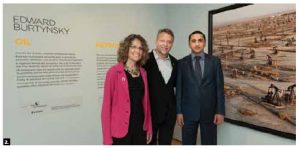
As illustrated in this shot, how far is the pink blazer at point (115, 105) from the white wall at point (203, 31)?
135cm

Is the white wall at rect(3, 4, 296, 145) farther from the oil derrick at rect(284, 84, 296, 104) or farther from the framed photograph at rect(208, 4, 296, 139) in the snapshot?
the oil derrick at rect(284, 84, 296, 104)

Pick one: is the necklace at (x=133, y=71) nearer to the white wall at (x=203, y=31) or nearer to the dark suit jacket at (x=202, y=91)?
the dark suit jacket at (x=202, y=91)

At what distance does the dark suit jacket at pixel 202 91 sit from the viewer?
75.0 inches

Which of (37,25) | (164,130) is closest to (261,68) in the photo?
(164,130)

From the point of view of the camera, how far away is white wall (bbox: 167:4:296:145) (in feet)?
7.24

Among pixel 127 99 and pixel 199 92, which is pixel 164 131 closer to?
pixel 199 92

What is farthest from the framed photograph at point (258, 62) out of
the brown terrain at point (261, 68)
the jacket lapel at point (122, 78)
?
the jacket lapel at point (122, 78)

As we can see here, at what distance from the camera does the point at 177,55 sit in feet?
10.4

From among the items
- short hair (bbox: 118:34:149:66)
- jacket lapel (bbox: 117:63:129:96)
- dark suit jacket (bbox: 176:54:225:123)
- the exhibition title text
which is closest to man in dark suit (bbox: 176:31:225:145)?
dark suit jacket (bbox: 176:54:225:123)

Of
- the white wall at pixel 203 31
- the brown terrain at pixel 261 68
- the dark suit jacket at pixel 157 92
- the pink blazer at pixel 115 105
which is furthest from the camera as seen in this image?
the white wall at pixel 203 31

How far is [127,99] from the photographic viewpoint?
1563 mm

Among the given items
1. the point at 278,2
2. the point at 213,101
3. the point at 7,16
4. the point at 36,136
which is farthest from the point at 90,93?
the point at 278,2

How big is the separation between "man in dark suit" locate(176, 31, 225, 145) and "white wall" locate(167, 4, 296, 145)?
1.80 ft

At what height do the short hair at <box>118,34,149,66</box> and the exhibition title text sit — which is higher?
the exhibition title text
